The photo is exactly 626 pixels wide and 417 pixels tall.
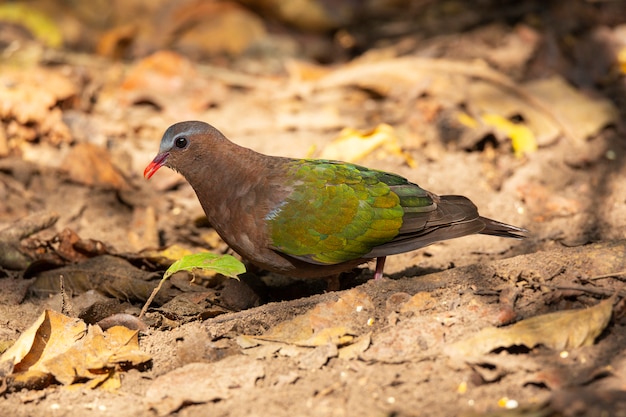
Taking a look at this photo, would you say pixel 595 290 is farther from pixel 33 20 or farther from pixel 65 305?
pixel 33 20

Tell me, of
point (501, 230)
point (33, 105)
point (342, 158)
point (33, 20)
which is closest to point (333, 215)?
point (501, 230)

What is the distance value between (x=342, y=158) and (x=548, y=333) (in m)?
3.39

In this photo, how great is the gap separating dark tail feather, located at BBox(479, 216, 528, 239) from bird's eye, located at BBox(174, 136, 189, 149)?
6.17 ft

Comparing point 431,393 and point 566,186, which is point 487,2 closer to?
point 566,186

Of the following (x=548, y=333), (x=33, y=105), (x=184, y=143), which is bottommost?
(x=548, y=333)

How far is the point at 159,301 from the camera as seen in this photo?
469cm

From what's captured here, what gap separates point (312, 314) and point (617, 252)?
1.60 m

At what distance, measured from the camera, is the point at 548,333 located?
3420 mm

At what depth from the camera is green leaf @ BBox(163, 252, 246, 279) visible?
4137 mm

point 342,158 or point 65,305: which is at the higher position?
point 342,158

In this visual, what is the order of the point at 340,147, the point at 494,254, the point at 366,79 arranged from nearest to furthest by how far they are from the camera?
1. the point at 494,254
2. the point at 340,147
3. the point at 366,79

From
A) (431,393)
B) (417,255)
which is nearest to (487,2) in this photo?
(417,255)

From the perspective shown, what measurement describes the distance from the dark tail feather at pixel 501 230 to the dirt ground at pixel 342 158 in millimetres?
225

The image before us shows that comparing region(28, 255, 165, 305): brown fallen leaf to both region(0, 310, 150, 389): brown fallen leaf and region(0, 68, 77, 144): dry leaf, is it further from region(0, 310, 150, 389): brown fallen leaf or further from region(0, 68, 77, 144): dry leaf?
region(0, 68, 77, 144): dry leaf
